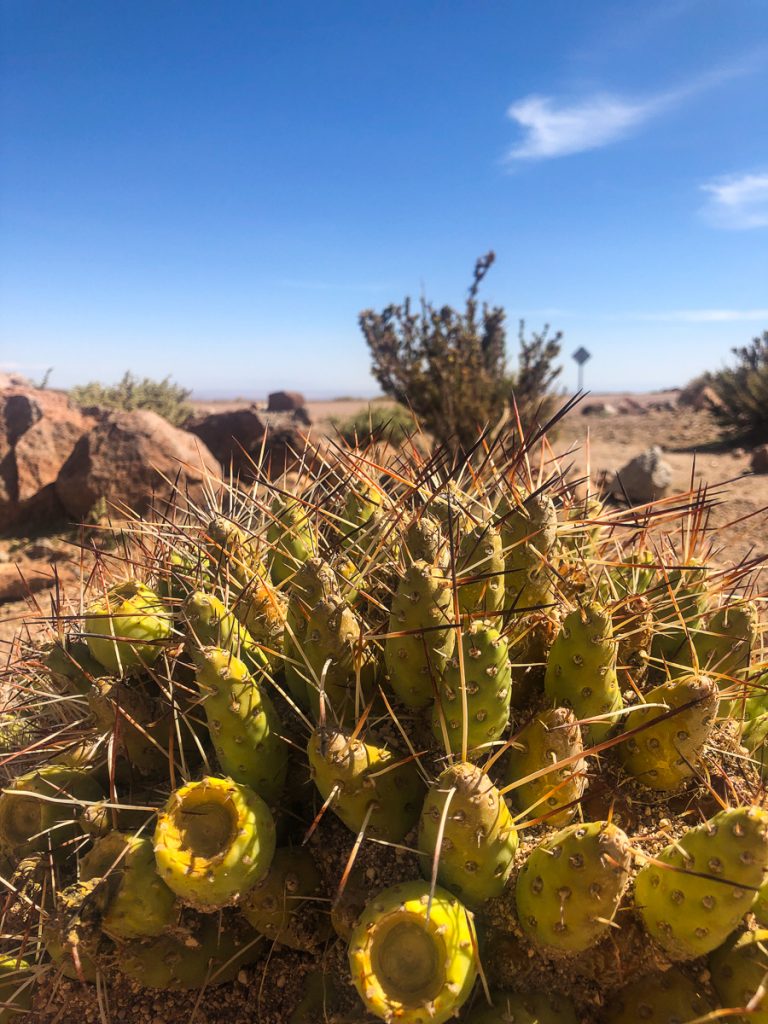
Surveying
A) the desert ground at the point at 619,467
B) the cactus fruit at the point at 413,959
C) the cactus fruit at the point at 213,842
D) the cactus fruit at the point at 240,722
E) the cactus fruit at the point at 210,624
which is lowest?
the desert ground at the point at 619,467

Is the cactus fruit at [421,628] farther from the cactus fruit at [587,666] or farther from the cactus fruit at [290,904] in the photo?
the cactus fruit at [290,904]

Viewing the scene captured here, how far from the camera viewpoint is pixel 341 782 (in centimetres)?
161

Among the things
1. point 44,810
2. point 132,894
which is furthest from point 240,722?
point 44,810

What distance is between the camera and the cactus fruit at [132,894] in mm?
1662

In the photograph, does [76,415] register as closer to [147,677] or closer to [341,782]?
[147,677]

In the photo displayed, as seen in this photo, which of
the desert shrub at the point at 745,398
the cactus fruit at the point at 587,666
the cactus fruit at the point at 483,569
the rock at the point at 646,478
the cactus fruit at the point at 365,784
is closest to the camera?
the cactus fruit at the point at 365,784

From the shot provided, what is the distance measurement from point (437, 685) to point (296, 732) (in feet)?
1.69

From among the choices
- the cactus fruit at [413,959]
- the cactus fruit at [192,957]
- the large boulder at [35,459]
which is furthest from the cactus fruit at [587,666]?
the large boulder at [35,459]

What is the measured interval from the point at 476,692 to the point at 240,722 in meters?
0.60

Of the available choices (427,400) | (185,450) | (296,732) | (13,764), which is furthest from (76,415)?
(296,732)

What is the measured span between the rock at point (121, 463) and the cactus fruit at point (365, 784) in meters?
8.13

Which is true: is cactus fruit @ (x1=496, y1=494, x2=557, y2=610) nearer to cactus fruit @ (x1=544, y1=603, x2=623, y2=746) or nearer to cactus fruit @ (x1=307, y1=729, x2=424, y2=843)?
cactus fruit @ (x1=544, y1=603, x2=623, y2=746)

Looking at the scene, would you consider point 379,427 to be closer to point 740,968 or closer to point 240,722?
point 240,722

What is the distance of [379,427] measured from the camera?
259cm
